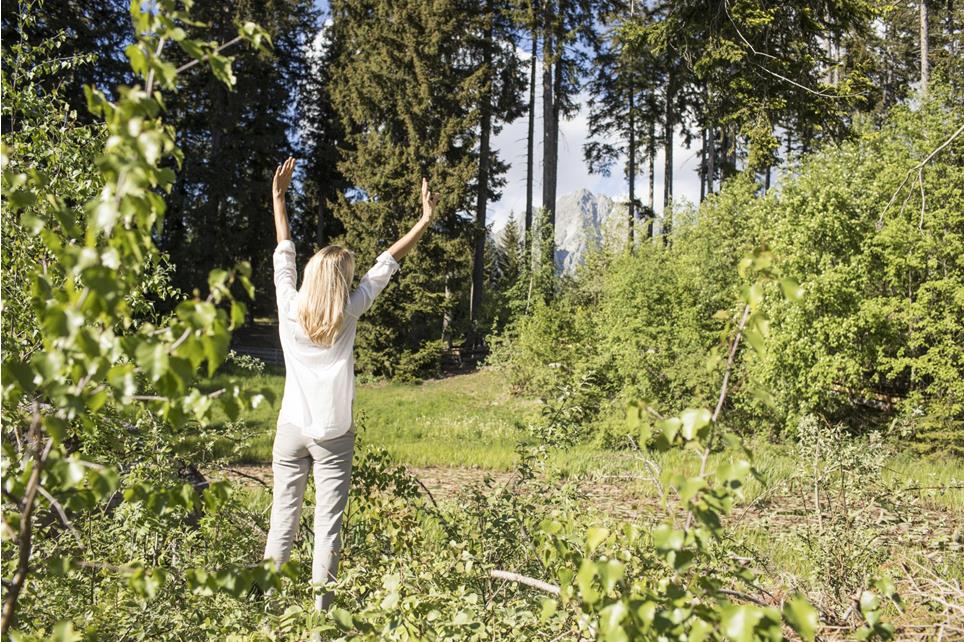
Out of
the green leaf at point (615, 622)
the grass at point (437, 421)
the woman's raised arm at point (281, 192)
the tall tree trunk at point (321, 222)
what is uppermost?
the tall tree trunk at point (321, 222)

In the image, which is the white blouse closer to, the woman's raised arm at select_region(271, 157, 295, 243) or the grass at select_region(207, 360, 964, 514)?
the grass at select_region(207, 360, 964, 514)

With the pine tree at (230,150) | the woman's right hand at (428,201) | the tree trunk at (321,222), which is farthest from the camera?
the tree trunk at (321,222)

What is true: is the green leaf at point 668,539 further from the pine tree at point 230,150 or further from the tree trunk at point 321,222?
the tree trunk at point 321,222

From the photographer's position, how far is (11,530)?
1364 millimetres

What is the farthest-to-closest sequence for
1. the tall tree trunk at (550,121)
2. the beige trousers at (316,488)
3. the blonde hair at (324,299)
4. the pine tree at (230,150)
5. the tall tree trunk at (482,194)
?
the pine tree at (230,150)
the tall tree trunk at (482,194)
the tall tree trunk at (550,121)
the beige trousers at (316,488)
the blonde hair at (324,299)

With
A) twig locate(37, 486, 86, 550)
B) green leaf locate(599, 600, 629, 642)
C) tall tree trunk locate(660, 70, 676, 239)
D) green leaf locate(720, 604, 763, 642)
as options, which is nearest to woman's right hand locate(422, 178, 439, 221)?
twig locate(37, 486, 86, 550)

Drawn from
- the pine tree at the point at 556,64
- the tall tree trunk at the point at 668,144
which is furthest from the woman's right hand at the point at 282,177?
the tall tree trunk at the point at 668,144

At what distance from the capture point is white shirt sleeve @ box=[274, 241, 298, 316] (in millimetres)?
3326

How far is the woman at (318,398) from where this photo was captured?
3.15 metres

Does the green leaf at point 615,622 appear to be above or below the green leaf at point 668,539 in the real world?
below

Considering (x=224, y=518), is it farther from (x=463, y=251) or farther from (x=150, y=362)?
(x=463, y=251)

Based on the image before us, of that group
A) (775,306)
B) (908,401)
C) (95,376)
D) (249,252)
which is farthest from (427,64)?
(95,376)

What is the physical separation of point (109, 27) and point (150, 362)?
24943 millimetres

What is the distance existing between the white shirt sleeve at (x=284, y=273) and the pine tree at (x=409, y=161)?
1795 centimetres
